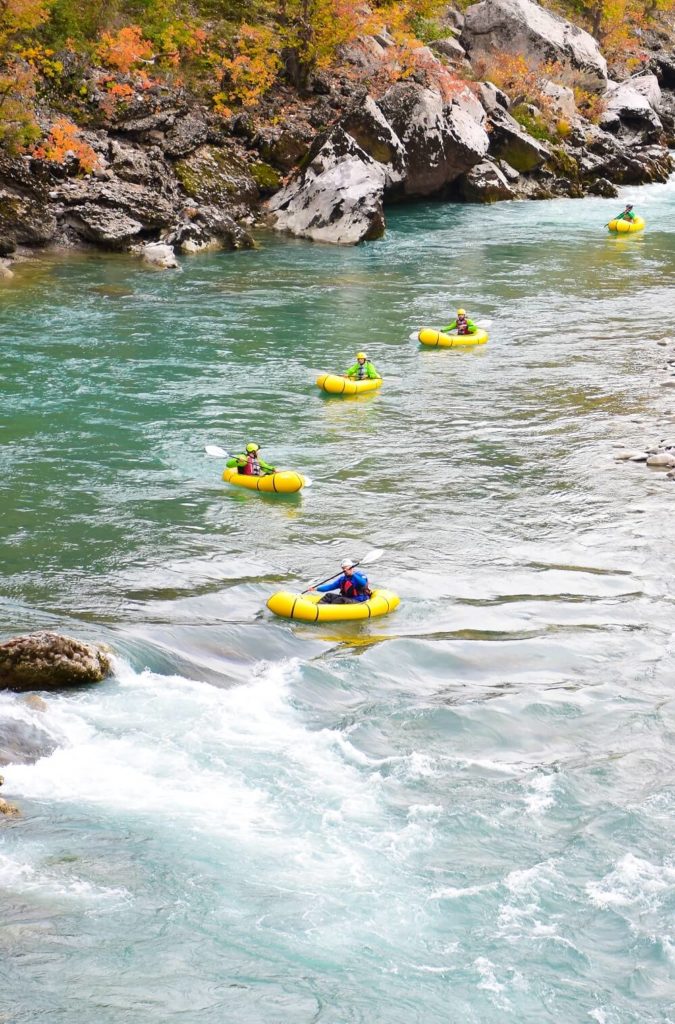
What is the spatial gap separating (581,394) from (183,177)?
15.8 metres

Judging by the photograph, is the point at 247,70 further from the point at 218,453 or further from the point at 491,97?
the point at 218,453

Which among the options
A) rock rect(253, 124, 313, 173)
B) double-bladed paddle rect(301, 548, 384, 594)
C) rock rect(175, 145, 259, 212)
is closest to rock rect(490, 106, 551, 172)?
rock rect(253, 124, 313, 173)

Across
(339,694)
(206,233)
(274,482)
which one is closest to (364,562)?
(339,694)

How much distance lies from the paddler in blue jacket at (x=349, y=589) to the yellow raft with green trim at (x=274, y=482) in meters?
3.19

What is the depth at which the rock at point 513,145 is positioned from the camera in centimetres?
3872

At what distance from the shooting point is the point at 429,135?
3531 cm

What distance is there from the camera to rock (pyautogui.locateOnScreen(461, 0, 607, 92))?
43719 millimetres

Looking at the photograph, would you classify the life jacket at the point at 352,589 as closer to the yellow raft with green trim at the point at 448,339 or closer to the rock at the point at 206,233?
the yellow raft with green trim at the point at 448,339

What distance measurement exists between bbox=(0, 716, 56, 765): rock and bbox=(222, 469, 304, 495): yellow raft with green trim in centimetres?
635

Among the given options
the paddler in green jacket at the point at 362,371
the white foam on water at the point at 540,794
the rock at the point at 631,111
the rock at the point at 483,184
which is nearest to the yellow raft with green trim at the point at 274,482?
the paddler in green jacket at the point at 362,371

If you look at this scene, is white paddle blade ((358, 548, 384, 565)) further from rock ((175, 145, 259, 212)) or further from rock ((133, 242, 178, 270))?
rock ((175, 145, 259, 212))

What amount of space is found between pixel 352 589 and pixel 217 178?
22.3m

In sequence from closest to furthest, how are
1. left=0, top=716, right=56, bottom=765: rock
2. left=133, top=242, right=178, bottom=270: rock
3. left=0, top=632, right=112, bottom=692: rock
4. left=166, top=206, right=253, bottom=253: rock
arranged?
left=0, top=716, right=56, bottom=765: rock < left=0, top=632, right=112, bottom=692: rock < left=133, top=242, right=178, bottom=270: rock < left=166, top=206, right=253, bottom=253: rock

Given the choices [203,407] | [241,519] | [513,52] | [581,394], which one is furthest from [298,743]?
[513,52]
